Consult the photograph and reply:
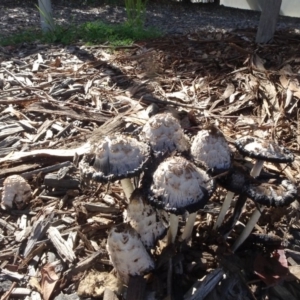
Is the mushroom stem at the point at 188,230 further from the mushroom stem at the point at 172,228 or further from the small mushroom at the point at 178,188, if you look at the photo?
the small mushroom at the point at 178,188

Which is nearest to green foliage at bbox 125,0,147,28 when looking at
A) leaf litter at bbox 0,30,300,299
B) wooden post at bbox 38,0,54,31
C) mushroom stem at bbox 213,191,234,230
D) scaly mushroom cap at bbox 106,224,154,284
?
wooden post at bbox 38,0,54,31

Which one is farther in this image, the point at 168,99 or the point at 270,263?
the point at 168,99

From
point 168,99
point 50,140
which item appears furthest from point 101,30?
point 50,140

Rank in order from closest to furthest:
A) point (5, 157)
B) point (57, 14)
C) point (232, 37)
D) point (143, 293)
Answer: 1. point (143, 293)
2. point (5, 157)
3. point (232, 37)
4. point (57, 14)

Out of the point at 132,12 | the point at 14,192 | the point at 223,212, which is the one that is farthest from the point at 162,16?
the point at 223,212

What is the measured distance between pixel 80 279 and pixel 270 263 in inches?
32.2

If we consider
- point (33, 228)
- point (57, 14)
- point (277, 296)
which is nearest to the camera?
point (277, 296)

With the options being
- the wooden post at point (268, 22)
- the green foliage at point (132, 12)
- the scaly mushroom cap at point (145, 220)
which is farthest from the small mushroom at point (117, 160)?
the green foliage at point (132, 12)

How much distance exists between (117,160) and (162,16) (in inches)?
313

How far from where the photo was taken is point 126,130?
2789mm

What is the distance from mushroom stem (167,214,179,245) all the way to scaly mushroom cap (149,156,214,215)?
0.24m

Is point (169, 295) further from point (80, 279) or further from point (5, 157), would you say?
point (5, 157)

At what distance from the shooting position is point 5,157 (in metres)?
2.62

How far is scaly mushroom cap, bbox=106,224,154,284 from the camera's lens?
159 cm
